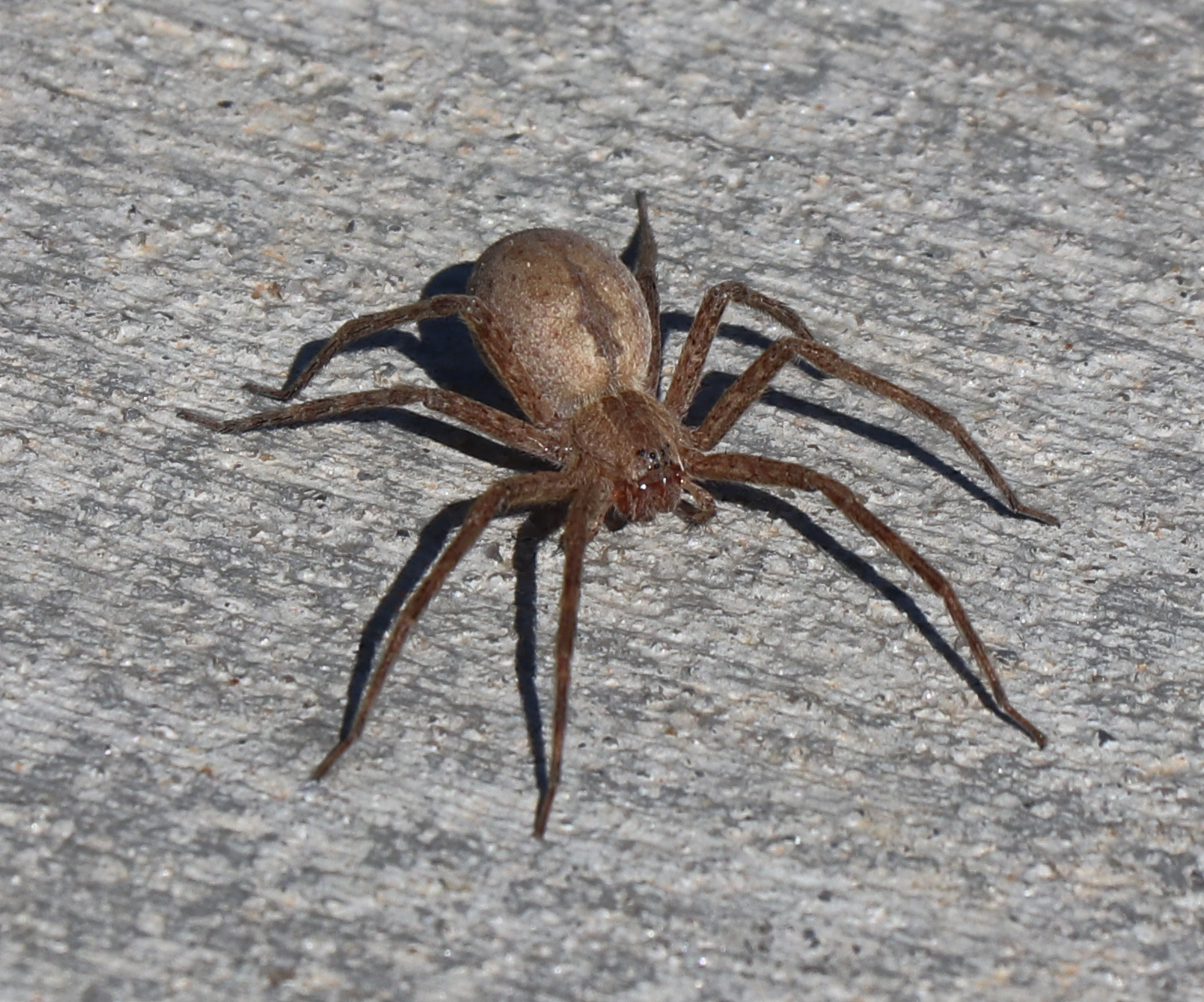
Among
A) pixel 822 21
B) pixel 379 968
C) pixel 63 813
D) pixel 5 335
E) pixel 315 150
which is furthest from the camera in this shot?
pixel 822 21

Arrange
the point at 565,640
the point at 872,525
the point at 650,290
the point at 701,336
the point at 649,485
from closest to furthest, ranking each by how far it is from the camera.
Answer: the point at 565,640, the point at 872,525, the point at 649,485, the point at 701,336, the point at 650,290

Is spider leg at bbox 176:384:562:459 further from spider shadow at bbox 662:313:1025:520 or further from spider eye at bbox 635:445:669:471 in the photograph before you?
spider shadow at bbox 662:313:1025:520

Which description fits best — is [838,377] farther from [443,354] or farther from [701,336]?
[443,354]

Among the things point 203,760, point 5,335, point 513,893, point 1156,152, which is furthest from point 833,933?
point 1156,152

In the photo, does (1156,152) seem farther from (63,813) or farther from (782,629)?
(63,813)

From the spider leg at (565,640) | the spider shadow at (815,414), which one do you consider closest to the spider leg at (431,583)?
the spider leg at (565,640)

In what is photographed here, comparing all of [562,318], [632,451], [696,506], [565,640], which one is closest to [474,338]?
[562,318]

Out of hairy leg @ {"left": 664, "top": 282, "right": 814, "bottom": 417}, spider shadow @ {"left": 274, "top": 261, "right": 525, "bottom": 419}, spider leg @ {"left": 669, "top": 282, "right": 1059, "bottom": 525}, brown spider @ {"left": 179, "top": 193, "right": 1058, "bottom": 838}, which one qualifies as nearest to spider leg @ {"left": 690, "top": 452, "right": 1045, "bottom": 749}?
brown spider @ {"left": 179, "top": 193, "right": 1058, "bottom": 838}
